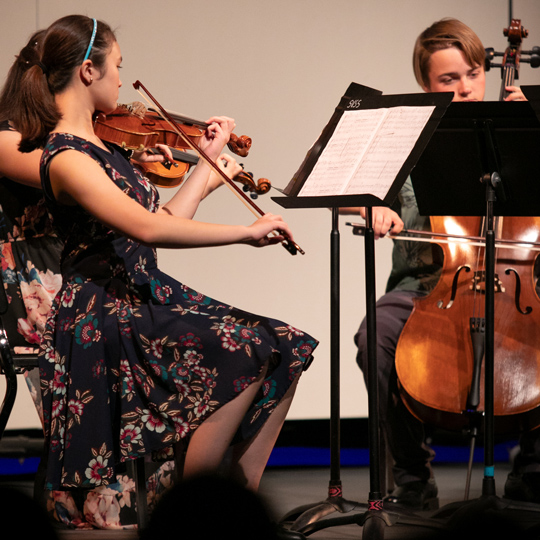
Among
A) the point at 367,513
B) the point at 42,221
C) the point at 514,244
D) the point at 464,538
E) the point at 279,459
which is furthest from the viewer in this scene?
the point at 279,459

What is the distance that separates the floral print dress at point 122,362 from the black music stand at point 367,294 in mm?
194

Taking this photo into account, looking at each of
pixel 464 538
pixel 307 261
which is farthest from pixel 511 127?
pixel 307 261

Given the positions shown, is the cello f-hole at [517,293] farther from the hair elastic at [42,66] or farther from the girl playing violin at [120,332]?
the hair elastic at [42,66]

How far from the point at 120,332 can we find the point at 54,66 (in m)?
0.59

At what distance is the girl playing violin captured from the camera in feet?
4.86

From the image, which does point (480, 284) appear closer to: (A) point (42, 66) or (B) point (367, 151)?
→ (B) point (367, 151)

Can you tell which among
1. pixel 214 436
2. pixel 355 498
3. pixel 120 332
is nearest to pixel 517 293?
pixel 355 498

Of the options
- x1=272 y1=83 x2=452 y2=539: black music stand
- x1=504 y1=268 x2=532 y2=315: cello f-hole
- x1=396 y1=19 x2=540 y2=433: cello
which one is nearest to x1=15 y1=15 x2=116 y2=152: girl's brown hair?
x1=272 y1=83 x2=452 y2=539: black music stand

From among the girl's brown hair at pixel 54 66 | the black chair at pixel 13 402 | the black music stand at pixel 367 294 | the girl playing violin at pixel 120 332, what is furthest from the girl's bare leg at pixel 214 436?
the girl's brown hair at pixel 54 66

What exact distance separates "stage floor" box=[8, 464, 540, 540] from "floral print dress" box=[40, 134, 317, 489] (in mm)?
191

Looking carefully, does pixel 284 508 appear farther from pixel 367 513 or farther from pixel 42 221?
pixel 42 221

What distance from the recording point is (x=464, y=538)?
0.73 meters

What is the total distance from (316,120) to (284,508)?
1565 mm

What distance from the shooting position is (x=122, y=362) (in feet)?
4.98
